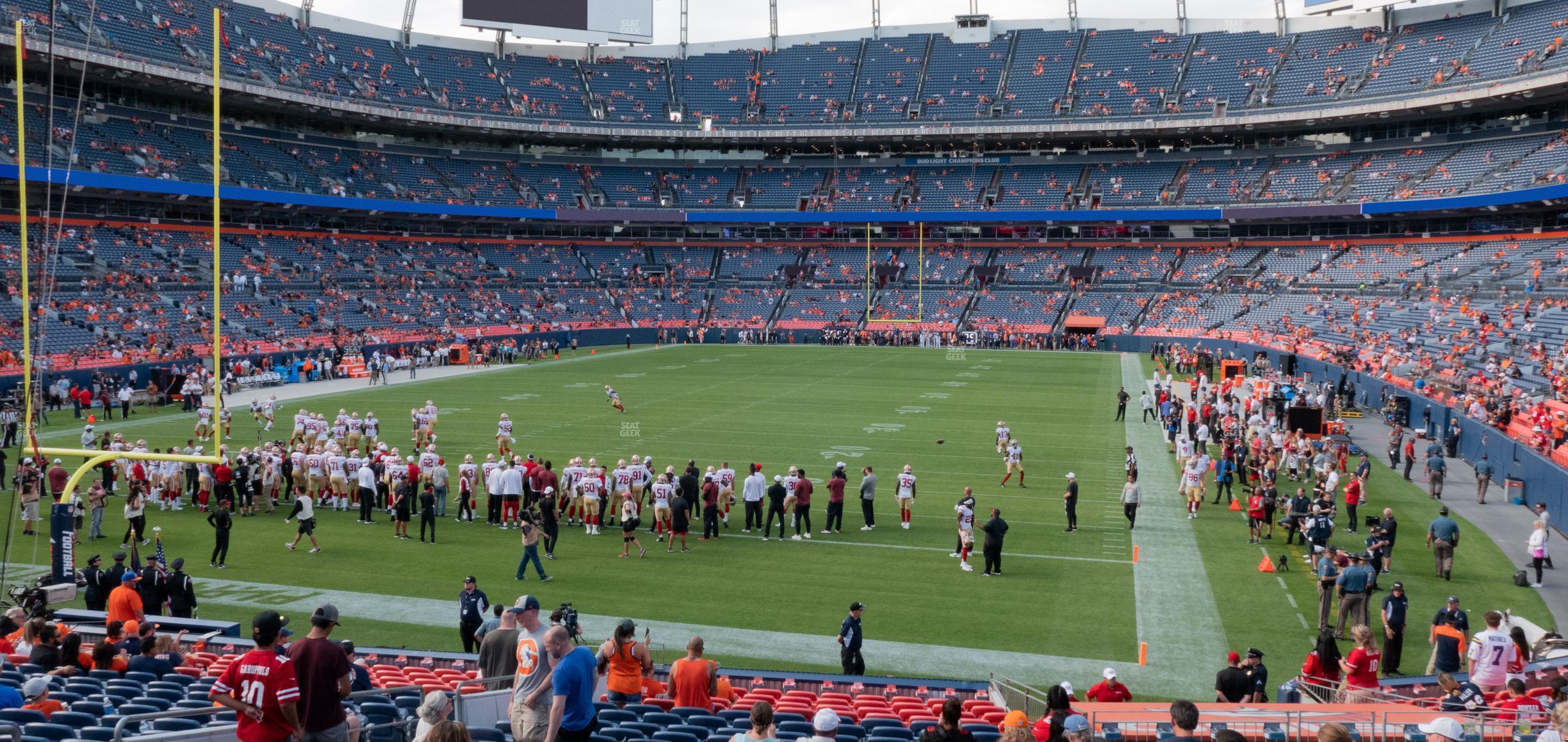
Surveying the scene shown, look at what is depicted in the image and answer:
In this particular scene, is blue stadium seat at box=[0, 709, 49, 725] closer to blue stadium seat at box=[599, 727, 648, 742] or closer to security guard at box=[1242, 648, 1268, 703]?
blue stadium seat at box=[599, 727, 648, 742]

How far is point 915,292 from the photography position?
222ft

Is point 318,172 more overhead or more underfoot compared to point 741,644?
more overhead

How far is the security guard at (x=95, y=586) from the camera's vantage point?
12992mm

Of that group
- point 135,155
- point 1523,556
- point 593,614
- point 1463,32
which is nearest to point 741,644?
point 593,614

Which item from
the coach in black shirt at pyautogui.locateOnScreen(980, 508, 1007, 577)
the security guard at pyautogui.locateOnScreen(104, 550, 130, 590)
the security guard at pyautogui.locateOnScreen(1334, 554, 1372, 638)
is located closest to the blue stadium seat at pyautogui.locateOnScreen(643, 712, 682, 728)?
the security guard at pyautogui.locateOnScreen(104, 550, 130, 590)

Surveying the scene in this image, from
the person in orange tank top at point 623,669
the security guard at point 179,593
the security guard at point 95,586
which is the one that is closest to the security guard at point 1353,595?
the person in orange tank top at point 623,669

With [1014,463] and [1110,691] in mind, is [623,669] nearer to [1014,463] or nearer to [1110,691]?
[1110,691]

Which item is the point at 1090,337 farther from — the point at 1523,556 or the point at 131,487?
the point at 131,487

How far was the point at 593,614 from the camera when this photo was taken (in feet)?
46.5

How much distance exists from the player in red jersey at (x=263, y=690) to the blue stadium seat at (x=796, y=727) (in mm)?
3578

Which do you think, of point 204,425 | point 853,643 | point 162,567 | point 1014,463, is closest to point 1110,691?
point 853,643

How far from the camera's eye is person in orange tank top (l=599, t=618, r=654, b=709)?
29.9ft

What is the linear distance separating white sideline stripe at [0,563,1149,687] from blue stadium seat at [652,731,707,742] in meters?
5.03

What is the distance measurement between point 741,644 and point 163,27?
54.0 m
